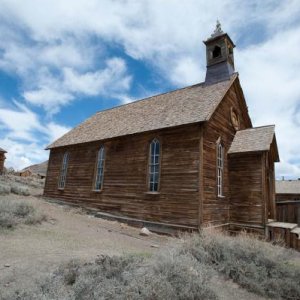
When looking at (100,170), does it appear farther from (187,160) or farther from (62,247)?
(62,247)

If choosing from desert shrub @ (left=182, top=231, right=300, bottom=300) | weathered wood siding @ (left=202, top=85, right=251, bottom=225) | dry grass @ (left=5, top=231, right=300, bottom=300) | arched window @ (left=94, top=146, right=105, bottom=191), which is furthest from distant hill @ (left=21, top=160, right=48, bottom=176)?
dry grass @ (left=5, top=231, right=300, bottom=300)

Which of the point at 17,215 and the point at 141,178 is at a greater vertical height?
the point at 141,178

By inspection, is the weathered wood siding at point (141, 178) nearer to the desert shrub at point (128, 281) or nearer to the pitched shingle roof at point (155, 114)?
the pitched shingle roof at point (155, 114)

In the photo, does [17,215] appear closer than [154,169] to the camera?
Yes

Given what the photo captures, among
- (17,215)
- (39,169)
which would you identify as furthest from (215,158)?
(39,169)

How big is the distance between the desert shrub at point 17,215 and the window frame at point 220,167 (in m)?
8.90

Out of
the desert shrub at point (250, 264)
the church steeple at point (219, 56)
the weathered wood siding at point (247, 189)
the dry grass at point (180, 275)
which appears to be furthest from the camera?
the church steeple at point (219, 56)

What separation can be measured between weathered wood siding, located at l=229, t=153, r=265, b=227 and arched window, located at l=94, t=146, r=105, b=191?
807cm

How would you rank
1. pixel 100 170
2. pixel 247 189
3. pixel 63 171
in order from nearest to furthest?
pixel 247 189 → pixel 100 170 → pixel 63 171

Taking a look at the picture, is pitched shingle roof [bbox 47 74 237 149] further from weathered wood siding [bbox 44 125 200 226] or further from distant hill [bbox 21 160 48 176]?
distant hill [bbox 21 160 48 176]

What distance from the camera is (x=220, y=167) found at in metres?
14.7

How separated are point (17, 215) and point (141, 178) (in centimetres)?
632

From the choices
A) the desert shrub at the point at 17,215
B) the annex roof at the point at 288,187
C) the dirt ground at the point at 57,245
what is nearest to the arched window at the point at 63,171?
the dirt ground at the point at 57,245

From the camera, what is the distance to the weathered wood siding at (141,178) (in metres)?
13.0
